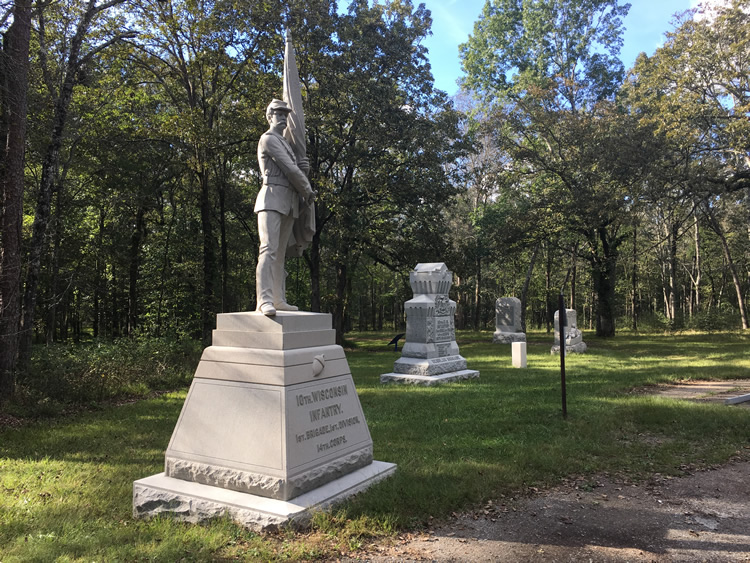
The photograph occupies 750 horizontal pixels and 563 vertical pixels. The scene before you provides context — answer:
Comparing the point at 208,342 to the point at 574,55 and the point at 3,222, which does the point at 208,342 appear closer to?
the point at 3,222

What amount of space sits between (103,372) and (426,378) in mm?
7064

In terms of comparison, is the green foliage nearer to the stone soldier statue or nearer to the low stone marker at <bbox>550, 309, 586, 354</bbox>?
the low stone marker at <bbox>550, 309, 586, 354</bbox>

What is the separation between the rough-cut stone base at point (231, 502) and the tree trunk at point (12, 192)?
233 inches

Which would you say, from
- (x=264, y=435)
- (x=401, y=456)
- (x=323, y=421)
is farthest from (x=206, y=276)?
(x=264, y=435)

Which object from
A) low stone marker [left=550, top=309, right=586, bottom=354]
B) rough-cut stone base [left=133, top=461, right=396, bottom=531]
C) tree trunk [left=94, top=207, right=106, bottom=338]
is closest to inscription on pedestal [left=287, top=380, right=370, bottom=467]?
rough-cut stone base [left=133, top=461, right=396, bottom=531]

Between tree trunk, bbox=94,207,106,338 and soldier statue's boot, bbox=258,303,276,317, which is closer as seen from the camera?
soldier statue's boot, bbox=258,303,276,317

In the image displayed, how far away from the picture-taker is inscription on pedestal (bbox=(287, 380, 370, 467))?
402cm

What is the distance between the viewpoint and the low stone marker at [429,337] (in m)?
11.5

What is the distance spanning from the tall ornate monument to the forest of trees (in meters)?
5.92

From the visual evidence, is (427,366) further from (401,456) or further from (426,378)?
(401,456)

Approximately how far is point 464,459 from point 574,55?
27778mm

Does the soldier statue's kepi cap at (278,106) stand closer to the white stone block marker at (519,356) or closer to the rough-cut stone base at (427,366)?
the rough-cut stone base at (427,366)

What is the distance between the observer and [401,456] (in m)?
5.51

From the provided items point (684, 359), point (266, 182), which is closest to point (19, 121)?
point (266, 182)
